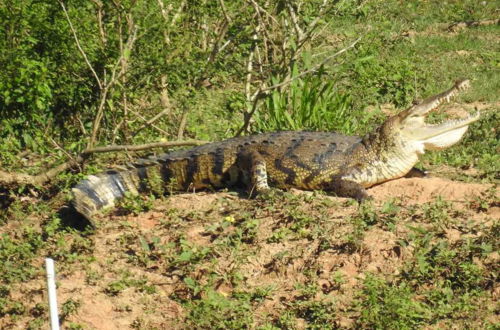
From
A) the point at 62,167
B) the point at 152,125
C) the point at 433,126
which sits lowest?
the point at 433,126

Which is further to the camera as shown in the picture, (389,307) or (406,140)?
(406,140)

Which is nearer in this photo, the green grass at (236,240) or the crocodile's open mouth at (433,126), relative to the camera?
the green grass at (236,240)

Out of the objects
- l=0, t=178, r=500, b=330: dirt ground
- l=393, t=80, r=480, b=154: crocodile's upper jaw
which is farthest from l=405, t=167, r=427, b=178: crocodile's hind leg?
l=0, t=178, r=500, b=330: dirt ground

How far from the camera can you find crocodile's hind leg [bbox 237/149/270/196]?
773cm

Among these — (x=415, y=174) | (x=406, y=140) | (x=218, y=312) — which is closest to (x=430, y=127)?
(x=406, y=140)

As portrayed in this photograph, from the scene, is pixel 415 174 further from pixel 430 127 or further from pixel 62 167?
pixel 62 167

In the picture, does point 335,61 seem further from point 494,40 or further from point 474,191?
point 474,191

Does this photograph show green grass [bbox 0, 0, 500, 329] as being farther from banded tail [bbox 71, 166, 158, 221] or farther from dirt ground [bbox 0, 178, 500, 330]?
banded tail [bbox 71, 166, 158, 221]

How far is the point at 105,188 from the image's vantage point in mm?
7852

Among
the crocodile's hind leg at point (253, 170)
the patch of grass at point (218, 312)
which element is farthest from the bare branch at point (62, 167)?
the patch of grass at point (218, 312)

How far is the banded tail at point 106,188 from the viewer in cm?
738

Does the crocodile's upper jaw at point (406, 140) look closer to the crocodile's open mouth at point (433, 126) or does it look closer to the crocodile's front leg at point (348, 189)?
the crocodile's open mouth at point (433, 126)

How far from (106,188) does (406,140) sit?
8.99 feet

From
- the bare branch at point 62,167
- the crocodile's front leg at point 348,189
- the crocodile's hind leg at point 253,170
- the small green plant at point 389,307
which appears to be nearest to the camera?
the small green plant at point 389,307
